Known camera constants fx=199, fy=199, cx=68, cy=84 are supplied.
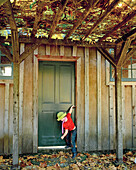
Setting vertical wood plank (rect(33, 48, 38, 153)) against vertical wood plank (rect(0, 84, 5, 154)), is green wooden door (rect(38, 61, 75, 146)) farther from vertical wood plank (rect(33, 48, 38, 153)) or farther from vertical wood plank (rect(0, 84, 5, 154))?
vertical wood plank (rect(0, 84, 5, 154))

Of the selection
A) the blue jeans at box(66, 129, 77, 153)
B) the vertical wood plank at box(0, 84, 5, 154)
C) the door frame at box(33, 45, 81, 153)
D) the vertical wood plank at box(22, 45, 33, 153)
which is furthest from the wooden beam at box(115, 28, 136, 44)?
the vertical wood plank at box(0, 84, 5, 154)

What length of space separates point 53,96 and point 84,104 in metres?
0.86

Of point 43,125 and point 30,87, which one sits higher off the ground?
point 30,87

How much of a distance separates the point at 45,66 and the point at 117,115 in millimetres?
2279

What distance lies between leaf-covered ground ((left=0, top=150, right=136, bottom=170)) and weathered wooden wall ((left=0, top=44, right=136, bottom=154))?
35 centimetres

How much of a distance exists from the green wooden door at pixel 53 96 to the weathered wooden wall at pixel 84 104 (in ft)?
0.88

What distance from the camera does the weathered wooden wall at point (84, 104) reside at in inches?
197

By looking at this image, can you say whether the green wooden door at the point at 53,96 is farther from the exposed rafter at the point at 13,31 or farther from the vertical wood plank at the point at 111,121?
the exposed rafter at the point at 13,31

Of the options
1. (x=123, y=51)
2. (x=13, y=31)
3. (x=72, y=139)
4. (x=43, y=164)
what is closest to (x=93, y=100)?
(x=72, y=139)

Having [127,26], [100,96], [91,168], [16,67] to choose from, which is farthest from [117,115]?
[16,67]

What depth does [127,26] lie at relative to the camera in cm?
392

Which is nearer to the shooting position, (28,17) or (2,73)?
(28,17)

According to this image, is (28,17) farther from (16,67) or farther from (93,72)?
(93,72)

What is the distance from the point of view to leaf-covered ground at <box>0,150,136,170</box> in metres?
4.18
